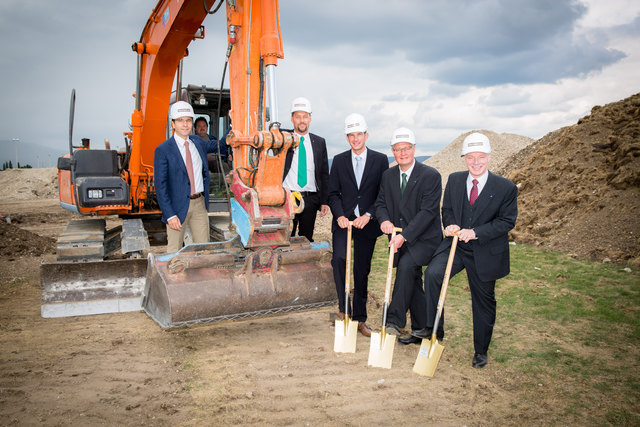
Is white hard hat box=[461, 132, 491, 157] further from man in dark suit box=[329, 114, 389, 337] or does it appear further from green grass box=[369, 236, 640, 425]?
green grass box=[369, 236, 640, 425]

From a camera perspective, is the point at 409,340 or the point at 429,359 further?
the point at 409,340

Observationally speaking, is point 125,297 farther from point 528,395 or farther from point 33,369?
point 528,395

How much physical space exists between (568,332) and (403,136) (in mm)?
2766

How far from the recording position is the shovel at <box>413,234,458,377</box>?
3684 millimetres

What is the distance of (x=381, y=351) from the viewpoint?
383 centimetres

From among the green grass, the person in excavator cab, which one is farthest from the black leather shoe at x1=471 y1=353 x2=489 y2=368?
the person in excavator cab

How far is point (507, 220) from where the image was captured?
3709 mm

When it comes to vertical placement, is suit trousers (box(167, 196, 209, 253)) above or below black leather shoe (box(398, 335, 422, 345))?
above

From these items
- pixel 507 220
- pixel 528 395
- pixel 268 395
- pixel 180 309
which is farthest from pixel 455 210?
pixel 180 309

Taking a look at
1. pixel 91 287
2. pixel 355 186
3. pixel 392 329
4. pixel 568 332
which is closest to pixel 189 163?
pixel 355 186

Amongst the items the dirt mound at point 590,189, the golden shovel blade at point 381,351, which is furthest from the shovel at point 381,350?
the dirt mound at point 590,189

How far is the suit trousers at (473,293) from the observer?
3.85 meters

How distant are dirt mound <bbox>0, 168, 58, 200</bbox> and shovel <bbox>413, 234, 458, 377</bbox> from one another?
27.2 m

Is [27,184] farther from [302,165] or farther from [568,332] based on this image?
[568,332]
